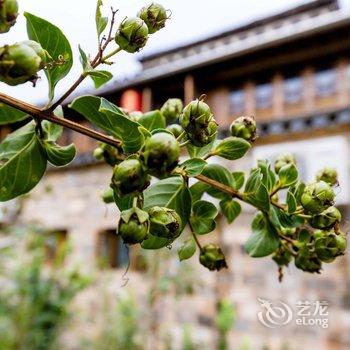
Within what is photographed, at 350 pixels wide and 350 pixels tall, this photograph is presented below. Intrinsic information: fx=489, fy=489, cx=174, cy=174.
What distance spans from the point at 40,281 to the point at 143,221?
3.90m

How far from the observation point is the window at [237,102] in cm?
495

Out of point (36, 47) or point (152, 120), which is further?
point (152, 120)

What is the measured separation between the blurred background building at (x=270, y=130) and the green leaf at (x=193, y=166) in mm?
3249

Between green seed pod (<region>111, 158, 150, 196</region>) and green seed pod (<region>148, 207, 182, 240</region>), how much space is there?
0.04 m

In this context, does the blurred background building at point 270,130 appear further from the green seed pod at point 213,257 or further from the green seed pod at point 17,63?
the green seed pod at point 17,63

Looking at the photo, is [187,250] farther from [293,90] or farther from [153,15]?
[293,90]

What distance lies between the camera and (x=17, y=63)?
33 cm

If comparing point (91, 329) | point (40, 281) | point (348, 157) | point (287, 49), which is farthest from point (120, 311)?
point (287, 49)

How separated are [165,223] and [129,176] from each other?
5 centimetres

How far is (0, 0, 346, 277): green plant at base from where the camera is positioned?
0.36 metres
